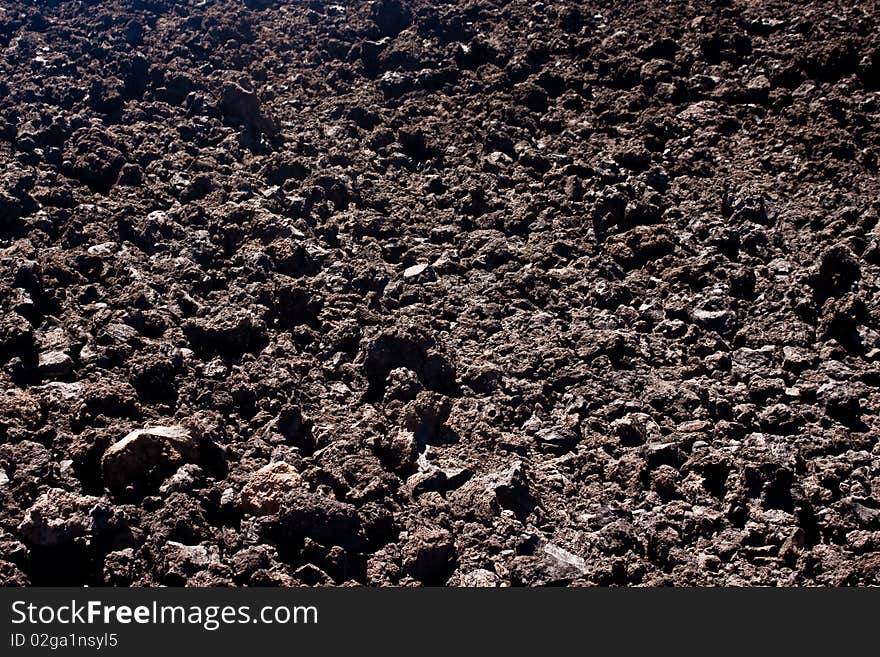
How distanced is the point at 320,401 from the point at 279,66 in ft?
13.1

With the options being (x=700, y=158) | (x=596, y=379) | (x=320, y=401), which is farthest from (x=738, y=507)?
(x=700, y=158)

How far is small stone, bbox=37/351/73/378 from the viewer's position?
4516mm

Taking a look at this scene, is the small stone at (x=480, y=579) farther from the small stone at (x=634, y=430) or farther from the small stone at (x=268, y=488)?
the small stone at (x=634, y=430)

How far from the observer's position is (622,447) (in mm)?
4395

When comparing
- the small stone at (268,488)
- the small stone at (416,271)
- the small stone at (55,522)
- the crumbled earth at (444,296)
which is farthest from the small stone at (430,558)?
the small stone at (416,271)

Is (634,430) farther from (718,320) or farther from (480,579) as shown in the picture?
(480,579)

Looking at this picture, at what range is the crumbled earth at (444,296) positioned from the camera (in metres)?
3.90

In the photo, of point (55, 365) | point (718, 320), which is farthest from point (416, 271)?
point (55, 365)

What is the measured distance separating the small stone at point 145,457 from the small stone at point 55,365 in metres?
0.65

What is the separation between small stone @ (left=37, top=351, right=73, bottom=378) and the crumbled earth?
0.04 m

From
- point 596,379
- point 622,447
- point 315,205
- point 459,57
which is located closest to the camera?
point 622,447

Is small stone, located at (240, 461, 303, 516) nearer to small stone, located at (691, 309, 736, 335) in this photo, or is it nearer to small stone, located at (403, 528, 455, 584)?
small stone, located at (403, 528, 455, 584)

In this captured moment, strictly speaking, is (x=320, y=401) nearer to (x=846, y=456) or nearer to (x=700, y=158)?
(x=846, y=456)

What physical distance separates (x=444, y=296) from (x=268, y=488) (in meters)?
1.82
